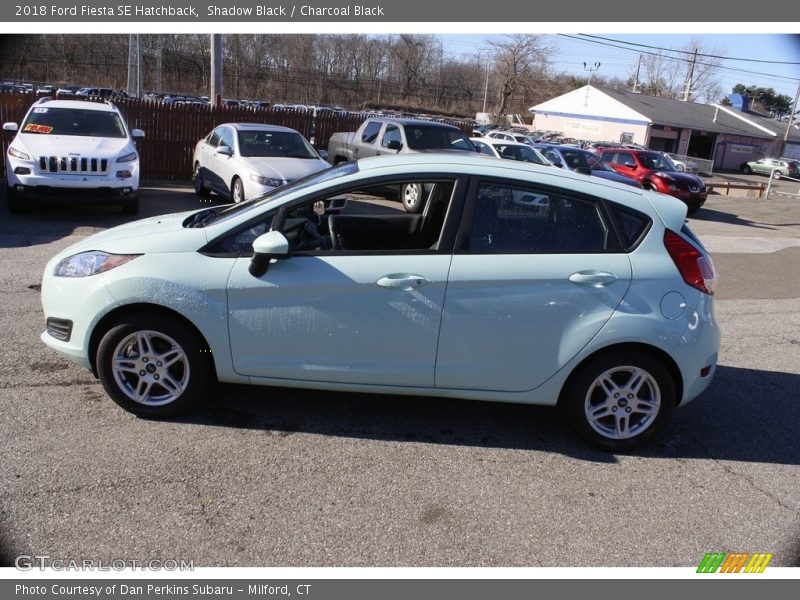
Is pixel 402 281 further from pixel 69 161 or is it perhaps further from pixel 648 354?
pixel 69 161

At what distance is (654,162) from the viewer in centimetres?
2034

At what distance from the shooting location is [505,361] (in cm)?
410

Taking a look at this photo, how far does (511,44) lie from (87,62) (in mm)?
42471

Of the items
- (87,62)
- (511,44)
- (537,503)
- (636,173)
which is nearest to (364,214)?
(537,503)

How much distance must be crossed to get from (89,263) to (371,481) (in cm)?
221

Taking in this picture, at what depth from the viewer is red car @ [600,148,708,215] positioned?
18.9 meters

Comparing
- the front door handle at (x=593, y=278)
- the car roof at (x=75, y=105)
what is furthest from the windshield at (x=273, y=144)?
the front door handle at (x=593, y=278)

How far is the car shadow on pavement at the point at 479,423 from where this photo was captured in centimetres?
429

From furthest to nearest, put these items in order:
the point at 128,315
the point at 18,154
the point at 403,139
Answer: the point at 403,139 → the point at 18,154 → the point at 128,315

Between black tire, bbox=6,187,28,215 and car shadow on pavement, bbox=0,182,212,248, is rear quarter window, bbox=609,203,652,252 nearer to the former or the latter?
car shadow on pavement, bbox=0,182,212,248

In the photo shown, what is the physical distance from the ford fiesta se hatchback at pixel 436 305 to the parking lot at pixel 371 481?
1.02 feet

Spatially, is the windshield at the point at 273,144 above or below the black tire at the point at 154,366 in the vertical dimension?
above

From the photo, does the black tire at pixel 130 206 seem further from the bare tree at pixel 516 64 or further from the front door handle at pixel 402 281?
the bare tree at pixel 516 64

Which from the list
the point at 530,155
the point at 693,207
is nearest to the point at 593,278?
the point at 530,155
